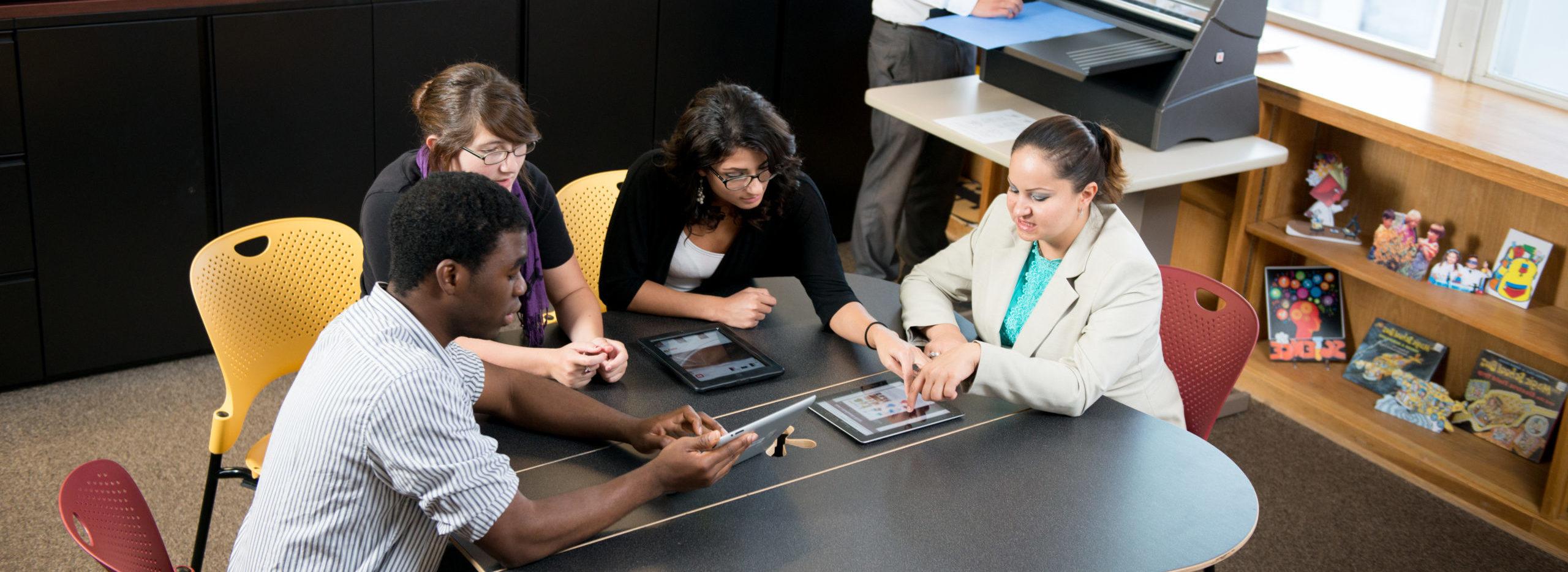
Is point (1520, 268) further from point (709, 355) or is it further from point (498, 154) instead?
point (498, 154)

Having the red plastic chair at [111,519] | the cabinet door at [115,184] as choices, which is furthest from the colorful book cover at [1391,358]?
the cabinet door at [115,184]

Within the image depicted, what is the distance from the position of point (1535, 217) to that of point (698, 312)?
239cm

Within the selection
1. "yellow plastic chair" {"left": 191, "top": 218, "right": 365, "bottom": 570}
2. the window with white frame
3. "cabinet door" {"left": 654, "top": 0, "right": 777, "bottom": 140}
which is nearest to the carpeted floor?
"yellow plastic chair" {"left": 191, "top": 218, "right": 365, "bottom": 570}

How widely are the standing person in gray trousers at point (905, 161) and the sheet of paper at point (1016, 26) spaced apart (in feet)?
0.75

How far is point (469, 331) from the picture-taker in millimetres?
1785

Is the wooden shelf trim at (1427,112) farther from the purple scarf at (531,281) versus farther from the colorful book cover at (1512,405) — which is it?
the purple scarf at (531,281)

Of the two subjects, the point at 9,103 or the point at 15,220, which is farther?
the point at 15,220

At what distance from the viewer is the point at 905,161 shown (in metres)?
4.43

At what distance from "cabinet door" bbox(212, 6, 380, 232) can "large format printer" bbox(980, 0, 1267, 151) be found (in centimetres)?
197

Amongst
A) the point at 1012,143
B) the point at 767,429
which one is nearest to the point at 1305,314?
the point at 1012,143

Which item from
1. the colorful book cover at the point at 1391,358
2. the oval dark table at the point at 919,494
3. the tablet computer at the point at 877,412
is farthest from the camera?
the colorful book cover at the point at 1391,358

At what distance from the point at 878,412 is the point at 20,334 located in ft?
8.99

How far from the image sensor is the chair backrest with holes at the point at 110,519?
1702 millimetres

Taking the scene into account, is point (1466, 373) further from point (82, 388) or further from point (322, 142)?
point (82, 388)
